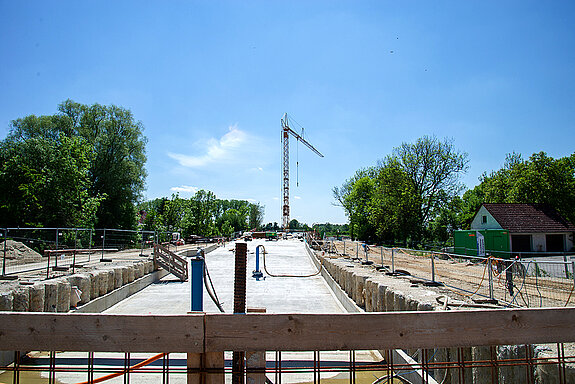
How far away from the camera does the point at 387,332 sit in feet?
8.02

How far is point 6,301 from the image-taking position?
7309 mm

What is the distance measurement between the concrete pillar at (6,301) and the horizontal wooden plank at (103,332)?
20.3 feet

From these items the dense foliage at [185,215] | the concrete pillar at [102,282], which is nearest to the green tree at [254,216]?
the dense foliage at [185,215]

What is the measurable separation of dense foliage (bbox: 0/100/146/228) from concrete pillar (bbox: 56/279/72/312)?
81.8 ft

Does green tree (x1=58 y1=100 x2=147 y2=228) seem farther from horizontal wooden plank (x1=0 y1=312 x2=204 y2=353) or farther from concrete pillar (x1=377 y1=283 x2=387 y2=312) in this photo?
horizontal wooden plank (x1=0 y1=312 x2=204 y2=353)

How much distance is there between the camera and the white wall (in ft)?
109

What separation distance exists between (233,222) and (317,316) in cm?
10543

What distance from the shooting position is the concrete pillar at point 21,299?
764 cm

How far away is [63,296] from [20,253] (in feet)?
26.9

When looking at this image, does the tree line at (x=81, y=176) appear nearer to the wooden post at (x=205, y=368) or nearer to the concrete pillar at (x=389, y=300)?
the concrete pillar at (x=389, y=300)

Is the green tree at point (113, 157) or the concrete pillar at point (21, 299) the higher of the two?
the green tree at point (113, 157)

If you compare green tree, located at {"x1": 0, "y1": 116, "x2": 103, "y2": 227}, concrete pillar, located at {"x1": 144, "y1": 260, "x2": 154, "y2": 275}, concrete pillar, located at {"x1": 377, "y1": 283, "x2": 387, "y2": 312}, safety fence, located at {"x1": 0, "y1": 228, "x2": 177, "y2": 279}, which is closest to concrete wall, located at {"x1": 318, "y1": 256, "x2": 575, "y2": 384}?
concrete pillar, located at {"x1": 377, "y1": 283, "x2": 387, "y2": 312}

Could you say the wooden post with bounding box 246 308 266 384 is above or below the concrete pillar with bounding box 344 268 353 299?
above

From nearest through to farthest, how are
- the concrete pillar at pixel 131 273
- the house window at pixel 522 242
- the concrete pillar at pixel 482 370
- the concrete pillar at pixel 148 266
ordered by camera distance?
the concrete pillar at pixel 482 370
the concrete pillar at pixel 131 273
the concrete pillar at pixel 148 266
the house window at pixel 522 242
